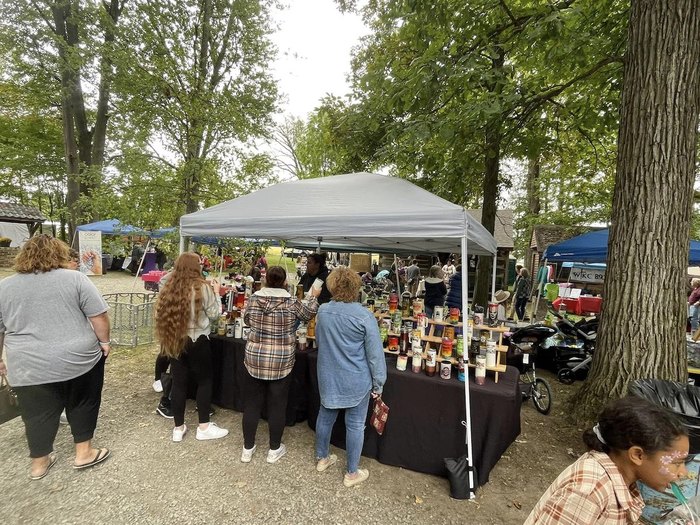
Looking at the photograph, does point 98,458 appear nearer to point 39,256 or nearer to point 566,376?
point 39,256

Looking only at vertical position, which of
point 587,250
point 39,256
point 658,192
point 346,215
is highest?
point 658,192

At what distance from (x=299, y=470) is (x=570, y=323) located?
465 cm

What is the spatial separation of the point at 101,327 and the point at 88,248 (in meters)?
10.7

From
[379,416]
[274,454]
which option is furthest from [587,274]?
[274,454]

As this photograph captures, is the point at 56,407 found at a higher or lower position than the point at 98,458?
higher

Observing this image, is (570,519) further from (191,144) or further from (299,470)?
(191,144)

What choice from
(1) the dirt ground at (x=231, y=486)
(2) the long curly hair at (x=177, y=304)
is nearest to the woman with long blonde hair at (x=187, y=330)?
(2) the long curly hair at (x=177, y=304)

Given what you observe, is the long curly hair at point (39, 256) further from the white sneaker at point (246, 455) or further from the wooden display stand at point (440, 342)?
the wooden display stand at point (440, 342)

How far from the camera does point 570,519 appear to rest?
1.05 m

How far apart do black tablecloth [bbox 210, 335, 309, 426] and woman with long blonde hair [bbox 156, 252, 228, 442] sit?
44 cm

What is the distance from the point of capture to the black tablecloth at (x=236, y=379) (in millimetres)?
3211

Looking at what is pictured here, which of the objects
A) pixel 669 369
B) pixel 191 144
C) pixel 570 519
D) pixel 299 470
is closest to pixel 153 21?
pixel 191 144

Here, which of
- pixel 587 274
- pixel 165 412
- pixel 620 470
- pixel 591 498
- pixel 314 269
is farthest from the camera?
pixel 587 274

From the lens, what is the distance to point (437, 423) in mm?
2584
